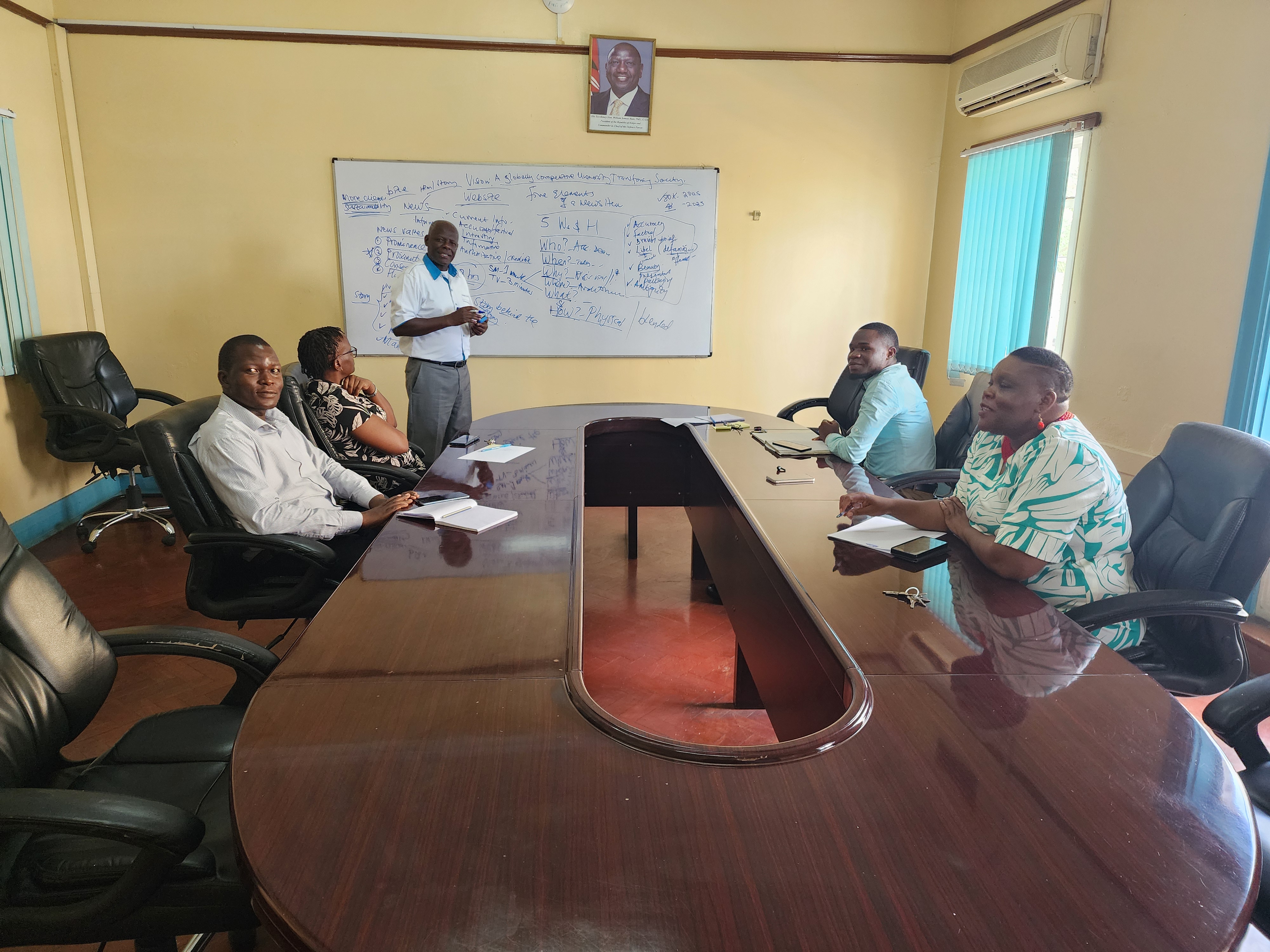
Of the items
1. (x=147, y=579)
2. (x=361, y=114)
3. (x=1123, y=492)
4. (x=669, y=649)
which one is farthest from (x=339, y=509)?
(x=361, y=114)

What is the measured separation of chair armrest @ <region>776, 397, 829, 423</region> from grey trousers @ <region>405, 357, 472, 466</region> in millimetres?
1671

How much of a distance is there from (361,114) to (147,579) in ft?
8.97

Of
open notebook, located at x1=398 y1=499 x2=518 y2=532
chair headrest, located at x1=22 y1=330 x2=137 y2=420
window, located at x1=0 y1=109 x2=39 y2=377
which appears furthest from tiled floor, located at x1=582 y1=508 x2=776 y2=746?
window, located at x1=0 y1=109 x2=39 y2=377

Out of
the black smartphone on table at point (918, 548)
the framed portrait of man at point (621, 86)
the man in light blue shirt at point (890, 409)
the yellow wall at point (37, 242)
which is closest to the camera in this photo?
the black smartphone on table at point (918, 548)

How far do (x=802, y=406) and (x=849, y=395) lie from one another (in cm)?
29

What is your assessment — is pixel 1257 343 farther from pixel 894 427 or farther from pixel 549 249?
pixel 549 249

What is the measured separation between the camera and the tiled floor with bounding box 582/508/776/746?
2398mm

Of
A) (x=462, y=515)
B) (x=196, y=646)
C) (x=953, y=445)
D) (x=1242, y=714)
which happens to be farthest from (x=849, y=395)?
(x=196, y=646)

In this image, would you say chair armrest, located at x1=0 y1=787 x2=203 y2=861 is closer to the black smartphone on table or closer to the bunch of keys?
the bunch of keys

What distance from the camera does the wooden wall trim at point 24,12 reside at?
373 cm

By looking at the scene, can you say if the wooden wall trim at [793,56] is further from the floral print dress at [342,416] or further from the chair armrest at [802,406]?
the floral print dress at [342,416]

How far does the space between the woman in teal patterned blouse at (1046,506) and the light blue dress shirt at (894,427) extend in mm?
949

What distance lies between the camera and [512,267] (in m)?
4.63

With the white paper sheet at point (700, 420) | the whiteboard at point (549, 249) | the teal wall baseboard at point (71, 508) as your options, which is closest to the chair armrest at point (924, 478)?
the white paper sheet at point (700, 420)
